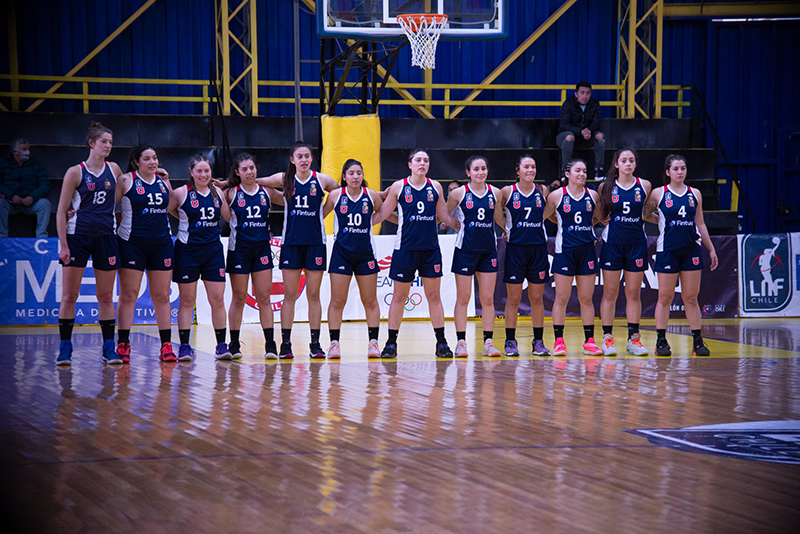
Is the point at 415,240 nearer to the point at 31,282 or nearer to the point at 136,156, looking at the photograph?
the point at 136,156

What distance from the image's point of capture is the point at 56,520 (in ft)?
8.58

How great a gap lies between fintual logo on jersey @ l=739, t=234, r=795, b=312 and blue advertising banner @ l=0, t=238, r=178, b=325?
27.4ft

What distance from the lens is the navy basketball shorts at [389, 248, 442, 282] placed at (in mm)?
6887

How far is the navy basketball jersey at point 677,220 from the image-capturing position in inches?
277

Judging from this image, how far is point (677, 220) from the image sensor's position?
7.07 metres

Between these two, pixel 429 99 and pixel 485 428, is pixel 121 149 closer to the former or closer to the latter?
pixel 429 99

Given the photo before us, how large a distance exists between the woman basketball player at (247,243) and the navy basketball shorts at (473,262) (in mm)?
1682

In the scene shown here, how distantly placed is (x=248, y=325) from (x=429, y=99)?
26.1 feet

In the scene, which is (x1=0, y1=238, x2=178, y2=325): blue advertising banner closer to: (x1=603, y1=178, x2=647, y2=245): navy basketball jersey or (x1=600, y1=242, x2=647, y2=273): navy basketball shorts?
(x1=600, y1=242, x2=647, y2=273): navy basketball shorts

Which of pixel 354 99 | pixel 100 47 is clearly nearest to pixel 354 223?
pixel 354 99

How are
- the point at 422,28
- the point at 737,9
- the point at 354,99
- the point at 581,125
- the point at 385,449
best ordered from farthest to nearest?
1. the point at 737,9
2. the point at 354,99
3. the point at 581,125
4. the point at 422,28
5. the point at 385,449

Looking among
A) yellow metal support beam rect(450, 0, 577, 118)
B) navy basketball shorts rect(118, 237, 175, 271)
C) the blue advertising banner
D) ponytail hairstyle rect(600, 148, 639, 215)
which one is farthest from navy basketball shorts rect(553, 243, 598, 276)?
yellow metal support beam rect(450, 0, 577, 118)

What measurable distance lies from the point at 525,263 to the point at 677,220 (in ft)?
4.65

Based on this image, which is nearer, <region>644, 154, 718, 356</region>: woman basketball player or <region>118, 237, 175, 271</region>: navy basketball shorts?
<region>118, 237, 175, 271</region>: navy basketball shorts
